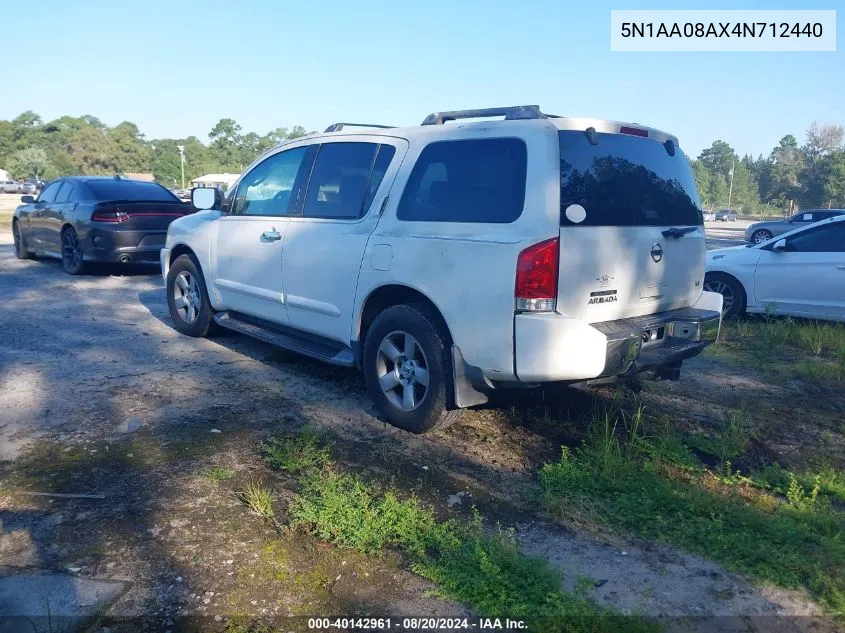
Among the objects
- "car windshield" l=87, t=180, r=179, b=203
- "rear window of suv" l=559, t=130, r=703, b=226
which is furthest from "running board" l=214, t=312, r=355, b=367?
"car windshield" l=87, t=180, r=179, b=203

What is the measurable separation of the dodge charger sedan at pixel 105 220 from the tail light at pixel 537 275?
8.16m

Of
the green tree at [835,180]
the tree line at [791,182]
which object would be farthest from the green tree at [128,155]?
the green tree at [835,180]

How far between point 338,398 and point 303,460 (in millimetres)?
1251

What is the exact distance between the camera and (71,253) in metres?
→ 10.9

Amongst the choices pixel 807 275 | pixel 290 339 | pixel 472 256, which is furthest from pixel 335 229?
Answer: pixel 807 275

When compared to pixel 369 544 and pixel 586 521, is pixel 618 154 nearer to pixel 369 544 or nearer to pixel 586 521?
pixel 586 521

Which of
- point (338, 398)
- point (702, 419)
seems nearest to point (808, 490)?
point (702, 419)

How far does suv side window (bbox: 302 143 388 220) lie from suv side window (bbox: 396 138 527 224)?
1.30 ft

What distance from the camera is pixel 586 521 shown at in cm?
337

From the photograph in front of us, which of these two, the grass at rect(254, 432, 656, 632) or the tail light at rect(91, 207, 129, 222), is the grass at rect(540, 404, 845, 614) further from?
the tail light at rect(91, 207, 129, 222)

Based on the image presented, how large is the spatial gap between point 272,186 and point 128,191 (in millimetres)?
5987

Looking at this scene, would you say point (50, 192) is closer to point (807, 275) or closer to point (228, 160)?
point (807, 275)

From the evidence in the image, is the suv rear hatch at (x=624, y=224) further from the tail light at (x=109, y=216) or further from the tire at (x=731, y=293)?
the tail light at (x=109, y=216)

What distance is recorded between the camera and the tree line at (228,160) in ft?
213
